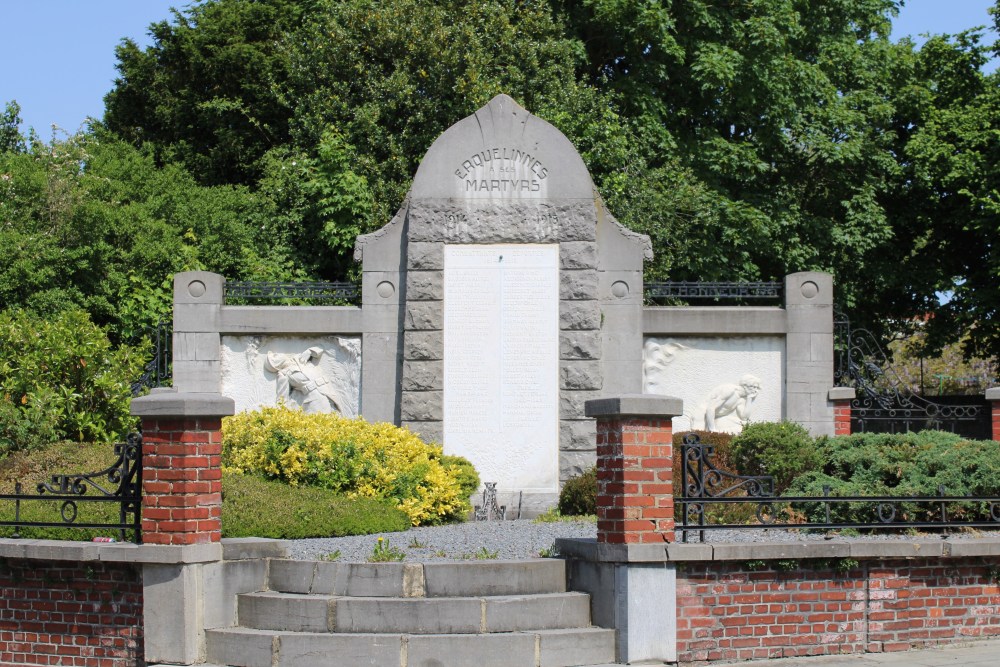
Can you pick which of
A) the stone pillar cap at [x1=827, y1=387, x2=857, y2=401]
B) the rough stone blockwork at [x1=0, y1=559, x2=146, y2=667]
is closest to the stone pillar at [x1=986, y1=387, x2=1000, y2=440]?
the stone pillar cap at [x1=827, y1=387, x2=857, y2=401]

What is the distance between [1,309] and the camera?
18.4 meters

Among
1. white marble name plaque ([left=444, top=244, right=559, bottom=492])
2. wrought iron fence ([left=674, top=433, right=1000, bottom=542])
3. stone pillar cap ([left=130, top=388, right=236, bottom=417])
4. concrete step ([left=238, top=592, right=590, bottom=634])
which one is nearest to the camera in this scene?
concrete step ([left=238, top=592, right=590, bottom=634])

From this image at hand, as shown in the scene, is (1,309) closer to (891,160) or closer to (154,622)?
(154,622)

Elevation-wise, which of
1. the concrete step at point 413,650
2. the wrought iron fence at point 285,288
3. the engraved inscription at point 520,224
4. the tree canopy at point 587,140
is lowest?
the concrete step at point 413,650

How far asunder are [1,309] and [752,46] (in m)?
13.4

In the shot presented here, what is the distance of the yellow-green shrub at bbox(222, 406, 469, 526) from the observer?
11266mm

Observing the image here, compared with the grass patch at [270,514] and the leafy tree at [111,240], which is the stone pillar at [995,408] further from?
the leafy tree at [111,240]

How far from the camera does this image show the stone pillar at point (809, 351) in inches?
572

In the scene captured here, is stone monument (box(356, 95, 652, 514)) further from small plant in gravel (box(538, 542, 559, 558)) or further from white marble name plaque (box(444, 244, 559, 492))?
small plant in gravel (box(538, 542, 559, 558))

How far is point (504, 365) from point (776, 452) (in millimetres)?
3232

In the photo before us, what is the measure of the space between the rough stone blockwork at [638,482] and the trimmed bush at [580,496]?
11.6 ft

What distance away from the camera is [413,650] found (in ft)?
26.5

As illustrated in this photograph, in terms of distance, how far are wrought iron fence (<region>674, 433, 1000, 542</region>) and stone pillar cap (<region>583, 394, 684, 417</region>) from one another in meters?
0.38

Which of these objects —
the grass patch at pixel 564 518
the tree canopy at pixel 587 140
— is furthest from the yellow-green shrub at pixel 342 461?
the tree canopy at pixel 587 140
